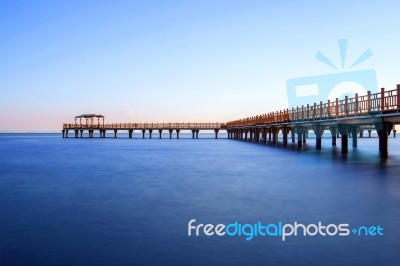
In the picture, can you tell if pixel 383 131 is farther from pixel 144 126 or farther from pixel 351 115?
pixel 144 126

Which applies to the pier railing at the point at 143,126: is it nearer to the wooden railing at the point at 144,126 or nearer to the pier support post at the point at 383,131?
the wooden railing at the point at 144,126

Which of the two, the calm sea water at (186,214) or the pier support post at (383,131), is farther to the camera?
the pier support post at (383,131)

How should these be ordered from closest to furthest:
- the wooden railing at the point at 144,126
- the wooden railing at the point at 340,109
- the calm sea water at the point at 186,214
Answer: the calm sea water at the point at 186,214 < the wooden railing at the point at 340,109 < the wooden railing at the point at 144,126

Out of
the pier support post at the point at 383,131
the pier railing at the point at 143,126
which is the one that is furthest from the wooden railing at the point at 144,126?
the pier support post at the point at 383,131

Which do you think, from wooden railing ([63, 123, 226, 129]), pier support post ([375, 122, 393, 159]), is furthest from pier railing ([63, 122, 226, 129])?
pier support post ([375, 122, 393, 159])

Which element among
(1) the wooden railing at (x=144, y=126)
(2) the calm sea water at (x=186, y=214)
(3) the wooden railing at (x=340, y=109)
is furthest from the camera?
(1) the wooden railing at (x=144, y=126)

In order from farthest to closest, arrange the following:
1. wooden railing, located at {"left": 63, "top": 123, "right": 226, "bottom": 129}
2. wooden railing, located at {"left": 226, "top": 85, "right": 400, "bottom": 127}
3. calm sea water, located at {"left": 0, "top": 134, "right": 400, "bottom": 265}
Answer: wooden railing, located at {"left": 63, "top": 123, "right": 226, "bottom": 129} → wooden railing, located at {"left": 226, "top": 85, "right": 400, "bottom": 127} → calm sea water, located at {"left": 0, "top": 134, "right": 400, "bottom": 265}

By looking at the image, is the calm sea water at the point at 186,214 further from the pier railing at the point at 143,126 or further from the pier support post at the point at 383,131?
the pier railing at the point at 143,126

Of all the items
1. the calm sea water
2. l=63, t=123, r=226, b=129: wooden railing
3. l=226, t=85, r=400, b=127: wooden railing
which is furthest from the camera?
l=63, t=123, r=226, b=129: wooden railing

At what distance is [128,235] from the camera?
7977 mm

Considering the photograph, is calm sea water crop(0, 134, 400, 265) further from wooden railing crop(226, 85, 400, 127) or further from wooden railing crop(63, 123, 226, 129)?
wooden railing crop(63, 123, 226, 129)

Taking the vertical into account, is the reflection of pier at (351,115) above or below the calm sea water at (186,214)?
above

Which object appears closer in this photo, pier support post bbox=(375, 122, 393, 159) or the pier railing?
pier support post bbox=(375, 122, 393, 159)

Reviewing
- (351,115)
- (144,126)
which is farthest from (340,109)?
(144,126)
